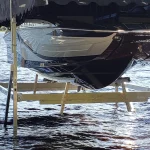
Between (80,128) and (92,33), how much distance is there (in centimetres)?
199

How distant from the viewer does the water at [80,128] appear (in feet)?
27.2

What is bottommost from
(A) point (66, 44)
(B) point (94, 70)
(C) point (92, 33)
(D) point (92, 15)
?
(B) point (94, 70)

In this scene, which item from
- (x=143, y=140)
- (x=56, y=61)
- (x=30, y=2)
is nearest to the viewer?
Result: (x=30, y=2)

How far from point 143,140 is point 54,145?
1592 millimetres

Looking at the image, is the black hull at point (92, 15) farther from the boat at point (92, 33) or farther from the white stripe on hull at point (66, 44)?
the white stripe on hull at point (66, 44)

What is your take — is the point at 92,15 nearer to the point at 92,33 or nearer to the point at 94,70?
the point at 92,33

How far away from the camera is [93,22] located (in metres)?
9.00

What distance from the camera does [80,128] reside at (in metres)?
9.78

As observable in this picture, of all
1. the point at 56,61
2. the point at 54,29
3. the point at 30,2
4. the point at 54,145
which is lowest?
the point at 54,145

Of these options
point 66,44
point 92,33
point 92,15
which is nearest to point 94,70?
point 66,44

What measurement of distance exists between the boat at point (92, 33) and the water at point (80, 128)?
3.73 ft

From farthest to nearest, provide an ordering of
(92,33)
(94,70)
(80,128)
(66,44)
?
1. (80,128)
2. (94,70)
3. (66,44)
4. (92,33)

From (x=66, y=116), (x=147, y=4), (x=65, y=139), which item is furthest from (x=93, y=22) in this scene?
(x=66, y=116)

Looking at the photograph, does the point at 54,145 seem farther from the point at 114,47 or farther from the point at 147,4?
the point at 147,4
